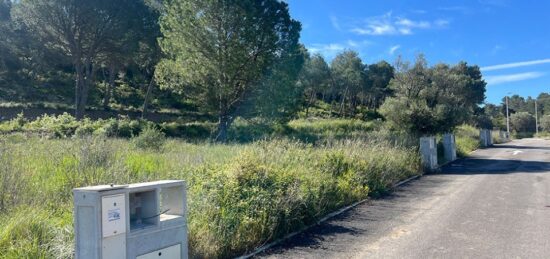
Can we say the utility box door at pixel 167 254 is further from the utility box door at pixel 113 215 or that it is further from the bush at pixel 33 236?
the bush at pixel 33 236

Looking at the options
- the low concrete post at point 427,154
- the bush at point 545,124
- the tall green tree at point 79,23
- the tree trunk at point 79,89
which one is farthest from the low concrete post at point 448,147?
the bush at point 545,124

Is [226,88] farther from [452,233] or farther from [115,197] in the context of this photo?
[115,197]

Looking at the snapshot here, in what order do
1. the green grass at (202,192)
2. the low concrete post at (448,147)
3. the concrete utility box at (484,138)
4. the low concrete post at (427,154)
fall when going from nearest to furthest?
the green grass at (202,192)
the low concrete post at (427,154)
the low concrete post at (448,147)
the concrete utility box at (484,138)

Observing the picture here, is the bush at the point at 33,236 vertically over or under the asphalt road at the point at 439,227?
over

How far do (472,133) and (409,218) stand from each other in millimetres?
39384

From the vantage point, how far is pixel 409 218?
30.5 ft

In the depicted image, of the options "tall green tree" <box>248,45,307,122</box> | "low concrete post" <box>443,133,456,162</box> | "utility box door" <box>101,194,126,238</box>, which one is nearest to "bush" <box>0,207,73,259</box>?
"utility box door" <box>101,194,126,238</box>

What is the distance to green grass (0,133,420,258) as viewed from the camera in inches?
213

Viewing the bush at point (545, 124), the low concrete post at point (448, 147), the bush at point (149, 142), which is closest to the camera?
the bush at point (149, 142)

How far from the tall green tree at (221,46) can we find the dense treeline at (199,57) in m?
0.07

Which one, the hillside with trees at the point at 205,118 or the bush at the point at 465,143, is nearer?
the hillside with trees at the point at 205,118

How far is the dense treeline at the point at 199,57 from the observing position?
98.2 feet

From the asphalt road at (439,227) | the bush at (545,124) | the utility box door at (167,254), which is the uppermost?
the bush at (545,124)

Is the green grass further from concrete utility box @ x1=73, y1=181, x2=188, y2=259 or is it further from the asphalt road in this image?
concrete utility box @ x1=73, y1=181, x2=188, y2=259
